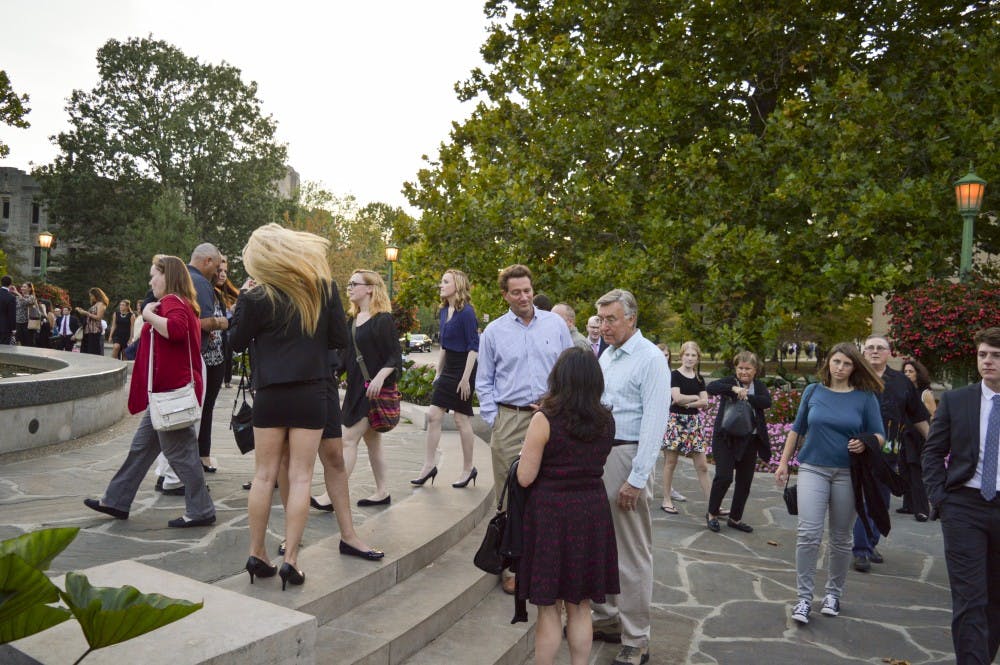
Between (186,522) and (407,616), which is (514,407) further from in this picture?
(186,522)

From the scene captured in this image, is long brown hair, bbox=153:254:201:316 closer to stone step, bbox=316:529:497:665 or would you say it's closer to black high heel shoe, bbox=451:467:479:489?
stone step, bbox=316:529:497:665

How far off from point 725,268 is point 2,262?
23.7 meters

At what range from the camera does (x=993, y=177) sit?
12.6 metres

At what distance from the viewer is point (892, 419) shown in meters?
7.18

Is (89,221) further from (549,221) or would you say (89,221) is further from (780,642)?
(780,642)

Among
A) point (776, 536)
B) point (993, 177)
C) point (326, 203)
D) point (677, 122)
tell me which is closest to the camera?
point (776, 536)

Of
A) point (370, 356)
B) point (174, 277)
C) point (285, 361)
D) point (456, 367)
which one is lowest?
point (456, 367)

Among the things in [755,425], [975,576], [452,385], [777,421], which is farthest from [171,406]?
[777,421]

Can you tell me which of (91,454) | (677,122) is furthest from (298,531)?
(677,122)

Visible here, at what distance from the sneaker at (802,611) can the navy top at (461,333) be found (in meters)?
3.25

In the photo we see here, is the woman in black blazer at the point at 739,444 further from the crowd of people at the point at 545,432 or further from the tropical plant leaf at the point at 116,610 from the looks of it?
the tropical plant leaf at the point at 116,610

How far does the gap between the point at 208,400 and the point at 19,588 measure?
5206 millimetres

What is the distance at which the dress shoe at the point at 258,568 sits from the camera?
4094 mm

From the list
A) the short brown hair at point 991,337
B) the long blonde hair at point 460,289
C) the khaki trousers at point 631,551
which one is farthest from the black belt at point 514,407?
the short brown hair at point 991,337
